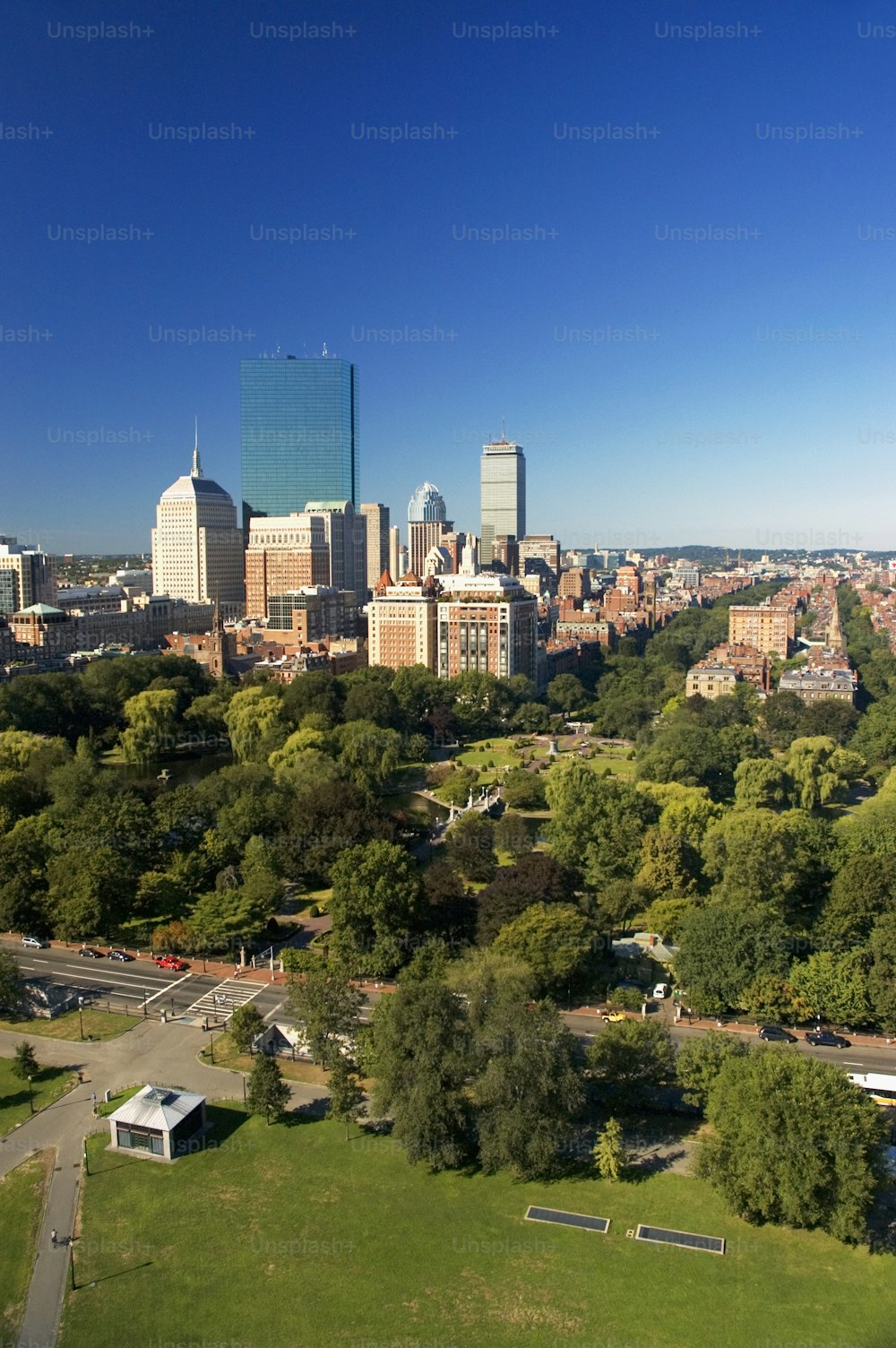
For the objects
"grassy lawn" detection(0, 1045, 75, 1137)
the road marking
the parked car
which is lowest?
"grassy lawn" detection(0, 1045, 75, 1137)

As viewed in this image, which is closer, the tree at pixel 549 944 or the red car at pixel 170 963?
the tree at pixel 549 944

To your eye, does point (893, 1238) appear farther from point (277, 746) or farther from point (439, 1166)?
point (277, 746)

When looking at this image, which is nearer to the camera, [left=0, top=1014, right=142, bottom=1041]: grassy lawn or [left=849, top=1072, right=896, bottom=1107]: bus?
[left=849, top=1072, right=896, bottom=1107]: bus

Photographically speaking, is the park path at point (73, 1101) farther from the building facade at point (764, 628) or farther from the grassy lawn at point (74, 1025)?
the building facade at point (764, 628)

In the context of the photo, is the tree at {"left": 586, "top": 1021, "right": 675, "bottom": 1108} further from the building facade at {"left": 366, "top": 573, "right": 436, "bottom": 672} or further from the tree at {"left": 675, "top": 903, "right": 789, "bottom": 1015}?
the building facade at {"left": 366, "top": 573, "right": 436, "bottom": 672}

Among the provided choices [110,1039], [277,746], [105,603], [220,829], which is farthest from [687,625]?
[110,1039]

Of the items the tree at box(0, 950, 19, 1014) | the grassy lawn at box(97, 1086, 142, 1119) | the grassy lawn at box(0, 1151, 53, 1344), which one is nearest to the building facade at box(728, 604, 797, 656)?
the tree at box(0, 950, 19, 1014)

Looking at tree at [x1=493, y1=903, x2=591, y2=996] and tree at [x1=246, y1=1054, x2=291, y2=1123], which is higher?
→ tree at [x1=493, y1=903, x2=591, y2=996]

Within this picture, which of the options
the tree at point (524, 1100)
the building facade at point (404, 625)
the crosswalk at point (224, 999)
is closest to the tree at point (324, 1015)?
the crosswalk at point (224, 999)
